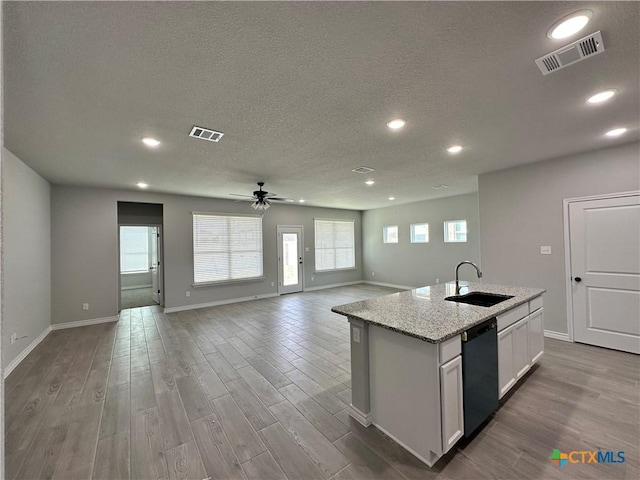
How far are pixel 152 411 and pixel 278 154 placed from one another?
3010 mm

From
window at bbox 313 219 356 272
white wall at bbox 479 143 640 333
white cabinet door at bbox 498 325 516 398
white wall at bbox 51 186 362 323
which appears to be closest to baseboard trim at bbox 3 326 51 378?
white wall at bbox 51 186 362 323

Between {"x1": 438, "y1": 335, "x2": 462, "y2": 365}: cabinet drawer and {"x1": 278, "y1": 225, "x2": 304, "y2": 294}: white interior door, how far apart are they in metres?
6.19

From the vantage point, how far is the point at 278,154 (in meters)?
3.49

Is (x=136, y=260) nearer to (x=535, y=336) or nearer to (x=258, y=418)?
(x=258, y=418)

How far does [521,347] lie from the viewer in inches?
104

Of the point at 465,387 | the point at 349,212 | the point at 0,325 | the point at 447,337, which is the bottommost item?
the point at 465,387

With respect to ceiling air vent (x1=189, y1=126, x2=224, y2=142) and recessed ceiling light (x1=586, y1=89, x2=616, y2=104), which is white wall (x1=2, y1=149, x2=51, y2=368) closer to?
ceiling air vent (x1=189, y1=126, x2=224, y2=142)

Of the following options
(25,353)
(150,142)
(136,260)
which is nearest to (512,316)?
(150,142)

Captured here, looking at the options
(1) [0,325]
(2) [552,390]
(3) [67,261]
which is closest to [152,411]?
(1) [0,325]

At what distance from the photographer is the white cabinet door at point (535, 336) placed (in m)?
2.82

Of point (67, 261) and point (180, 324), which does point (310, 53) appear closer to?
point (180, 324)

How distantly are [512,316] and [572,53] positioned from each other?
205 centimetres

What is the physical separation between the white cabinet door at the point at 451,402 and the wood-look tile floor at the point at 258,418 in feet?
0.57

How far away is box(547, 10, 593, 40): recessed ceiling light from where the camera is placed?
56.6 inches
